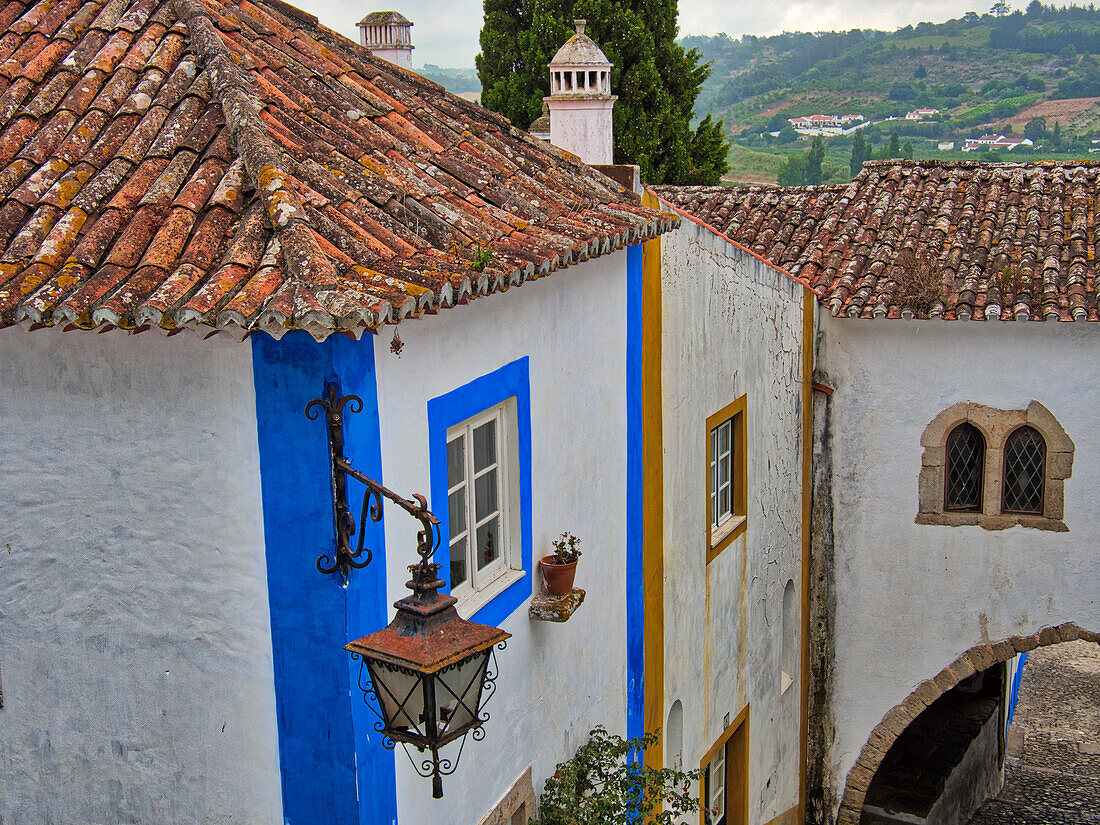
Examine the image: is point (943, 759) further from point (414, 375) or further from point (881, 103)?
point (881, 103)

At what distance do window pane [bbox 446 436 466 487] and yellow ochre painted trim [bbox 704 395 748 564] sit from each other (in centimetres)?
401

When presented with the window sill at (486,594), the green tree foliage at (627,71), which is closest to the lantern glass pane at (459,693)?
the window sill at (486,594)

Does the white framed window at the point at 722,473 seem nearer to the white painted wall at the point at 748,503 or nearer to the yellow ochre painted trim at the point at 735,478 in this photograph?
the yellow ochre painted trim at the point at 735,478

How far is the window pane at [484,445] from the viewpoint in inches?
242

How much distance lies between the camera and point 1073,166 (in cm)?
1280

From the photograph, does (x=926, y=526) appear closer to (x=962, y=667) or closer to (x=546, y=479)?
(x=962, y=667)

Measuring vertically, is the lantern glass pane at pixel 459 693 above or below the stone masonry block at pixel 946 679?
above

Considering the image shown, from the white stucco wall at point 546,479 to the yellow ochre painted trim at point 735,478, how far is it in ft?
5.83

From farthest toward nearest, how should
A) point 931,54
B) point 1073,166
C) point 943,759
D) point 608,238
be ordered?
point 931,54 → point 943,759 → point 1073,166 → point 608,238

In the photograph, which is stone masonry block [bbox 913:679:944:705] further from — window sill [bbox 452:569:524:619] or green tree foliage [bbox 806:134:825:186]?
green tree foliage [bbox 806:134:825:186]

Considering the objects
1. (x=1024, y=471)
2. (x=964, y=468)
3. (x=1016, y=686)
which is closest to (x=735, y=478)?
(x=964, y=468)

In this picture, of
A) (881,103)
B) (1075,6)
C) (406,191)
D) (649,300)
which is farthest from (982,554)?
(1075,6)

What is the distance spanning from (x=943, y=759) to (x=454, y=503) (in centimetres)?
1068

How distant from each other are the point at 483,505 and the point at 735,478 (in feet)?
15.2
